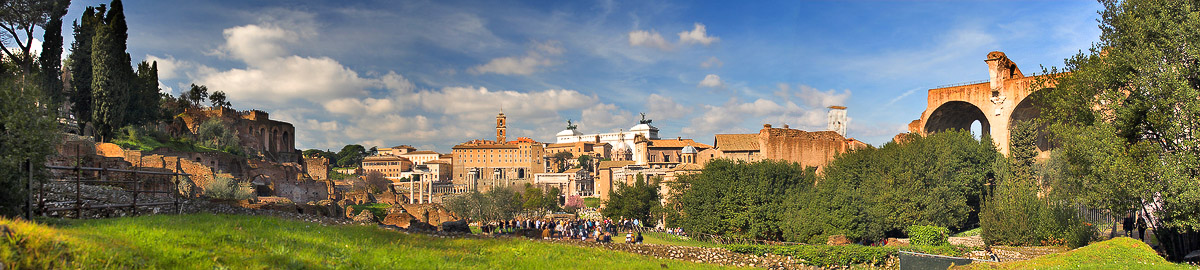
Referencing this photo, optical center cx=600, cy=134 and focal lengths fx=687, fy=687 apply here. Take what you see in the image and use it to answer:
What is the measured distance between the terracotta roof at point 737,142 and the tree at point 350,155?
99.6 m

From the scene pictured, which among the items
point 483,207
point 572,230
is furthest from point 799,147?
point 483,207

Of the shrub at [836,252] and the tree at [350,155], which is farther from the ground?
the tree at [350,155]

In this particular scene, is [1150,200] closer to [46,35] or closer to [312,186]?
[46,35]

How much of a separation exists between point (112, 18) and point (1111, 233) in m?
45.5

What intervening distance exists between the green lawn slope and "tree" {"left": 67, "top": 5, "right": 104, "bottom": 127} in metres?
40.9

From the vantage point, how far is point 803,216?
3053cm

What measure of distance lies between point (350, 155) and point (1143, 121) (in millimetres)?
152110

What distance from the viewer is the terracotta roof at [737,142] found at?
63356 mm

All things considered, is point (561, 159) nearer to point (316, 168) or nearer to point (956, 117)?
point (316, 168)

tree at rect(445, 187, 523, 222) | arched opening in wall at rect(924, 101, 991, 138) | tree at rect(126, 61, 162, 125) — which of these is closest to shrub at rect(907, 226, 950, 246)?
arched opening in wall at rect(924, 101, 991, 138)

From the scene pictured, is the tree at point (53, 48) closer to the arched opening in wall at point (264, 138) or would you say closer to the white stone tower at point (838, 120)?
the arched opening in wall at point (264, 138)

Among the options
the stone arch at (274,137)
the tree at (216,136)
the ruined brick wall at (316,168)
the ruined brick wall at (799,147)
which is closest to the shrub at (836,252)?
the ruined brick wall at (799,147)

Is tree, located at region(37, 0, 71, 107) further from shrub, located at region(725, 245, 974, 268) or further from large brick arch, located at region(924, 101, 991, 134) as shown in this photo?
large brick arch, located at region(924, 101, 991, 134)

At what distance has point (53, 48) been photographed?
3225 cm
